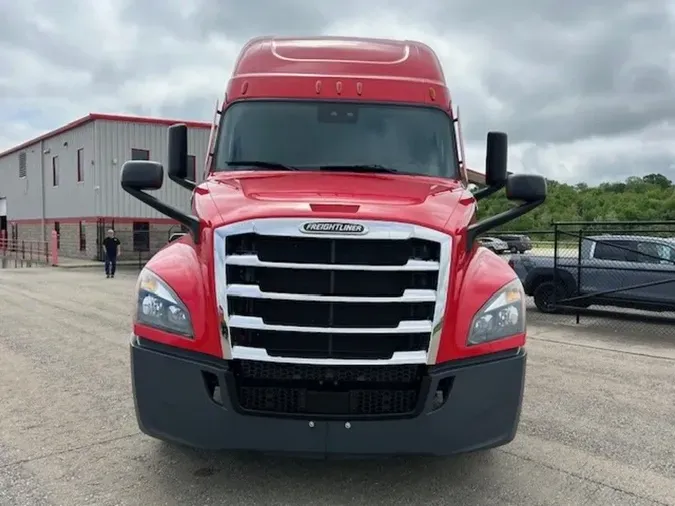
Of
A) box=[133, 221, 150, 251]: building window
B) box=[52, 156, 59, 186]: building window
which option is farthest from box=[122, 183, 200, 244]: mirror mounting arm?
box=[52, 156, 59, 186]: building window

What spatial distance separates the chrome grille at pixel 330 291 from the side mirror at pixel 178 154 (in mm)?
1745

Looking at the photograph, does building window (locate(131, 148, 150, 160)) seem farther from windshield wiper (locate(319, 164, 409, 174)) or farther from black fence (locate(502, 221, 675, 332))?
windshield wiper (locate(319, 164, 409, 174))

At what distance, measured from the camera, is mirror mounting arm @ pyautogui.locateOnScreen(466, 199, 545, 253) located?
373cm

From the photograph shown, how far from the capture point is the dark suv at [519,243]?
13.1 meters

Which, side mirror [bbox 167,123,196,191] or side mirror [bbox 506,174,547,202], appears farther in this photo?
side mirror [bbox 167,123,196,191]

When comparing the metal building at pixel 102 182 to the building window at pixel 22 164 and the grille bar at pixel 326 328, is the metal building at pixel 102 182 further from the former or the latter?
the grille bar at pixel 326 328

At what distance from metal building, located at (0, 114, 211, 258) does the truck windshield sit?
70.9 ft

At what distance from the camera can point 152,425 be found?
3.46 metres

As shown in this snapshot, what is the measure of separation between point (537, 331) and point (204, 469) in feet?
23.1

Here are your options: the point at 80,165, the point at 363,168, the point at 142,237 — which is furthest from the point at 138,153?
the point at 363,168

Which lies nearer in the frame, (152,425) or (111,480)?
(152,425)

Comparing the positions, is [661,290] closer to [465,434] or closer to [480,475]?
[480,475]

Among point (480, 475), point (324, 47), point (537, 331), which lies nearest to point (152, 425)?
point (480, 475)

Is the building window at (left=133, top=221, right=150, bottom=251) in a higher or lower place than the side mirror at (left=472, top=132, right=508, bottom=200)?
lower
